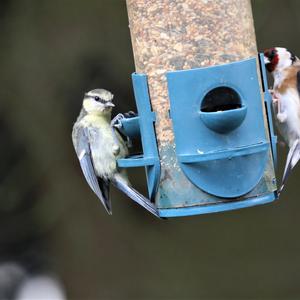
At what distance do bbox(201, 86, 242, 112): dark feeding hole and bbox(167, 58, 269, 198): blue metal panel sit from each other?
0.02 m

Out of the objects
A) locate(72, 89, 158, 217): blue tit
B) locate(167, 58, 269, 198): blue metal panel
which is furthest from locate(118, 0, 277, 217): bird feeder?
locate(72, 89, 158, 217): blue tit

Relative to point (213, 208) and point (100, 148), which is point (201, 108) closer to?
point (213, 208)

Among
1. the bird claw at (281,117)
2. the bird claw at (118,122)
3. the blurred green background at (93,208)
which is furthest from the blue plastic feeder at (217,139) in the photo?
the blurred green background at (93,208)

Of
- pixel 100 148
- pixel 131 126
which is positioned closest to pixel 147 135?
pixel 131 126

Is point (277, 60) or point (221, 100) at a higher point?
point (277, 60)

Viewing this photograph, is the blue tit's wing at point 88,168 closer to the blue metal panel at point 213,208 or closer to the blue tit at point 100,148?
the blue tit at point 100,148

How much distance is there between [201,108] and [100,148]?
0.87 metres

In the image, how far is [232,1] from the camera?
3.69 m

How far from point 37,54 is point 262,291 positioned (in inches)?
90.9

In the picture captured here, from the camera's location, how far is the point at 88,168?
430 centimetres

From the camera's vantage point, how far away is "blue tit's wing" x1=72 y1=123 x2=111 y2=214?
4.21 m

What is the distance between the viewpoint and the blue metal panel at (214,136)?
351 centimetres

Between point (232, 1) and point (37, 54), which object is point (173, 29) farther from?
point (37, 54)

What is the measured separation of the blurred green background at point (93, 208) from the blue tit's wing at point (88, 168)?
164 cm
